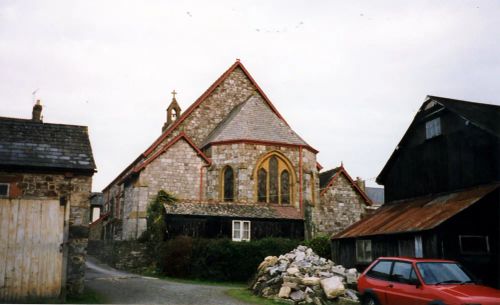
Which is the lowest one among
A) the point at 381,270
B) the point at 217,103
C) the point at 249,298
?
the point at 249,298

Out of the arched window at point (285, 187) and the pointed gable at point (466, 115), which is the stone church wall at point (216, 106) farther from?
the pointed gable at point (466, 115)

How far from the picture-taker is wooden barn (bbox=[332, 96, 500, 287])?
16.7m

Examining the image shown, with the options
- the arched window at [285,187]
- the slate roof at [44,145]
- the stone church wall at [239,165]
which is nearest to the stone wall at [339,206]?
the arched window at [285,187]

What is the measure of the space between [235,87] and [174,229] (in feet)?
48.4

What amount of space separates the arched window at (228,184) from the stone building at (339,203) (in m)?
7.15

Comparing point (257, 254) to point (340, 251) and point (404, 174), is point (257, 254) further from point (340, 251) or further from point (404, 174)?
point (404, 174)

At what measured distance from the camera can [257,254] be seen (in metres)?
25.0

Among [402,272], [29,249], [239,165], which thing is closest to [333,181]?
[239,165]

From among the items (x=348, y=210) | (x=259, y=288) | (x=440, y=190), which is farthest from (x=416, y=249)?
(x=348, y=210)

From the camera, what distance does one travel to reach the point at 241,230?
2820 cm

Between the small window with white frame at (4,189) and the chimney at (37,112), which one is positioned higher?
the chimney at (37,112)

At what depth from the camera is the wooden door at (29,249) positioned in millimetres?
14227

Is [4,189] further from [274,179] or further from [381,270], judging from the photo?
[274,179]

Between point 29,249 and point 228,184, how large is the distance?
19.7 metres
